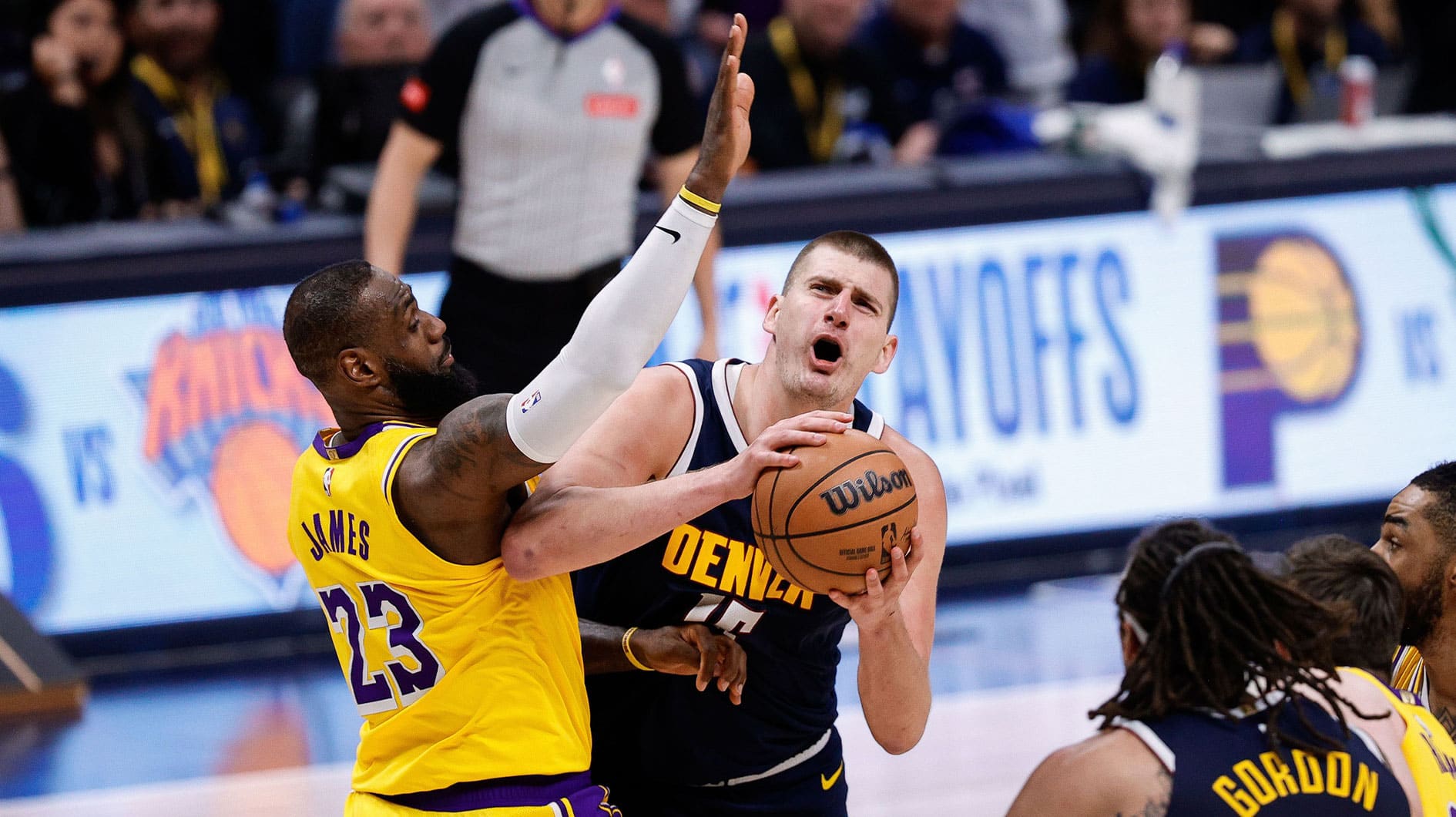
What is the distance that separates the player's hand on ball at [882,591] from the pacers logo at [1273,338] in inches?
207

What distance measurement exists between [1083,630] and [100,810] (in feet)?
13.1

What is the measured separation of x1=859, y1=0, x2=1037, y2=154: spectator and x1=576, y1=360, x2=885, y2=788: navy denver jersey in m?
6.13

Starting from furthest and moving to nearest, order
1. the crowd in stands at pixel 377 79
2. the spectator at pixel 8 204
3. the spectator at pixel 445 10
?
the spectator at pixel 445 10 < the crowd in stands at pixel 377 79 < the spectator at pixel 8 204

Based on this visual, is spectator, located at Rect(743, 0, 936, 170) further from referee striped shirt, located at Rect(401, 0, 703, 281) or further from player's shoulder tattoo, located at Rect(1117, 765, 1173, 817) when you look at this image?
player's shoulder tattoo, located at Rect(1117, 765, 1173, 817)

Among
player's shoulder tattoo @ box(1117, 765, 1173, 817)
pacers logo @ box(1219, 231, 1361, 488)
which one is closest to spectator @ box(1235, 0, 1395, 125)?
pacers logo @ box(1219, 231, 1361, 488)

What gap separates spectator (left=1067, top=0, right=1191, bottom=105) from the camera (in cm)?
913

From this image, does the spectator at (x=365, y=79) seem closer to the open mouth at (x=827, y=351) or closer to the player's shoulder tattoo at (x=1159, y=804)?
the open mouth at (x=827, y=351)

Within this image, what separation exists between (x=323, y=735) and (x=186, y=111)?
3.72 metres

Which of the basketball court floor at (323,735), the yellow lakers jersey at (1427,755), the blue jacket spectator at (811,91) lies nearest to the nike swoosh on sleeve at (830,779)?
the yellow lakers jersey at (1427,755)

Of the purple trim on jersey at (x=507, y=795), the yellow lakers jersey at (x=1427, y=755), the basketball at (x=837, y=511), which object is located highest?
the basketball at (x=837, y=511)

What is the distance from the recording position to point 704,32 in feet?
31.9

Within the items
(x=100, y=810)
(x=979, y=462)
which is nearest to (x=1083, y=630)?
(x=979, y=462)

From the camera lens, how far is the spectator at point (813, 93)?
8.55 m

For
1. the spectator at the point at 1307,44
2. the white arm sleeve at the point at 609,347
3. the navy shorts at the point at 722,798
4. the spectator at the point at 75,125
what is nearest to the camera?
the white arm sleeve at the point at 609,347
